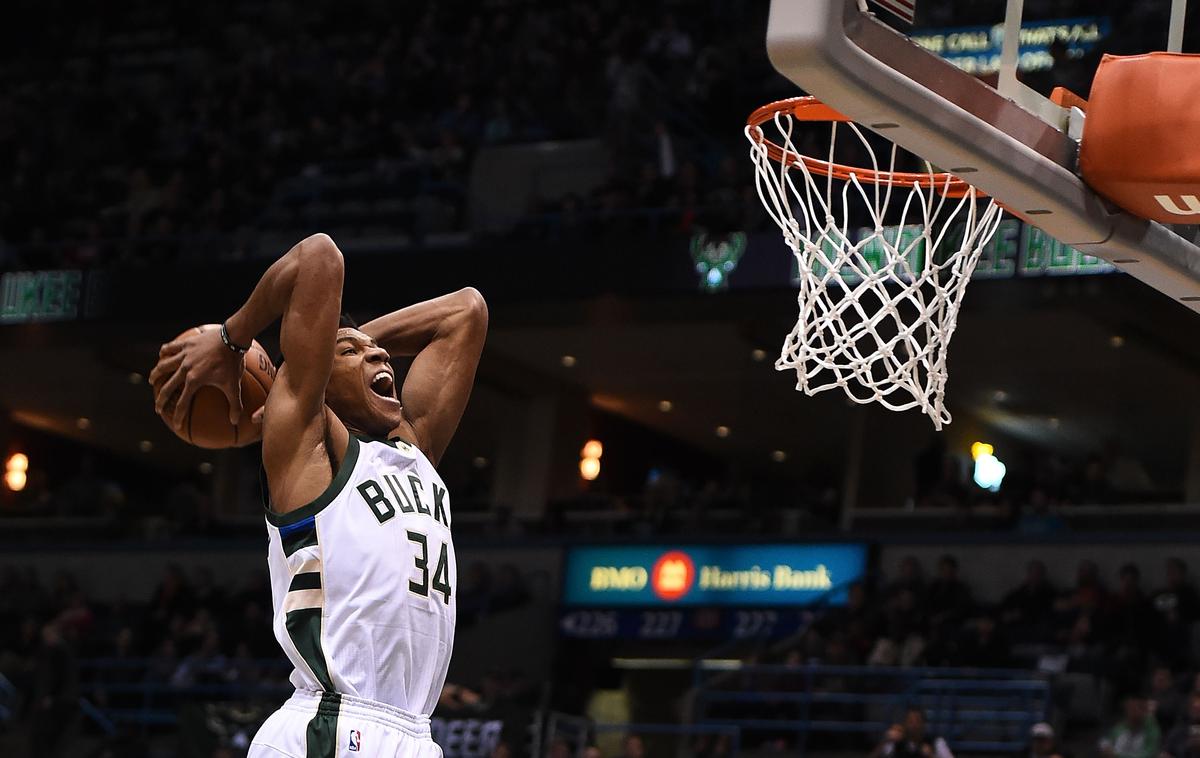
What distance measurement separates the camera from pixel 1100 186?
14.7 ft

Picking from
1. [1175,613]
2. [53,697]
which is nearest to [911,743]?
[1175,613]

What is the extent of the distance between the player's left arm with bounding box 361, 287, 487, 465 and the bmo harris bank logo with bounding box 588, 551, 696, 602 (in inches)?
496

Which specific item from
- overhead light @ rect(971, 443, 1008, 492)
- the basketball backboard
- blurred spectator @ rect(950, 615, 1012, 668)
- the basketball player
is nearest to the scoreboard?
blurred spectator @ rect(950, 615, 1012, 668)

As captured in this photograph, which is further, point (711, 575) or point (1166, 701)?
point (711, 575)

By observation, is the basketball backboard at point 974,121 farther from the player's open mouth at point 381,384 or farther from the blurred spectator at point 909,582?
the blurred spectator at point 909,582

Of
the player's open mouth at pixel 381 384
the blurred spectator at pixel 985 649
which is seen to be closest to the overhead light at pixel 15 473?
the blurred spectator at pixel 985 649

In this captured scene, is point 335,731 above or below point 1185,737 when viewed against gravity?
below

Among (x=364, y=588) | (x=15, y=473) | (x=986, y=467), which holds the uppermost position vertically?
(x=15, y=473)

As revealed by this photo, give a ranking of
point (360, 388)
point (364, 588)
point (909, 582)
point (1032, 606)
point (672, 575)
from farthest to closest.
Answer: point (672, 575)
point (909, 582)
point (1032, 606)
point (360, 388)
point (364, 588)

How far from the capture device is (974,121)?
4148 mm

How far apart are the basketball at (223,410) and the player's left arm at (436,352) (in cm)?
29

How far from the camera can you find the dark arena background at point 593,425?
14.3m

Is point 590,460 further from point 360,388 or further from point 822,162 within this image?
point 360,388

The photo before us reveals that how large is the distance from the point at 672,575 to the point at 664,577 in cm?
8
